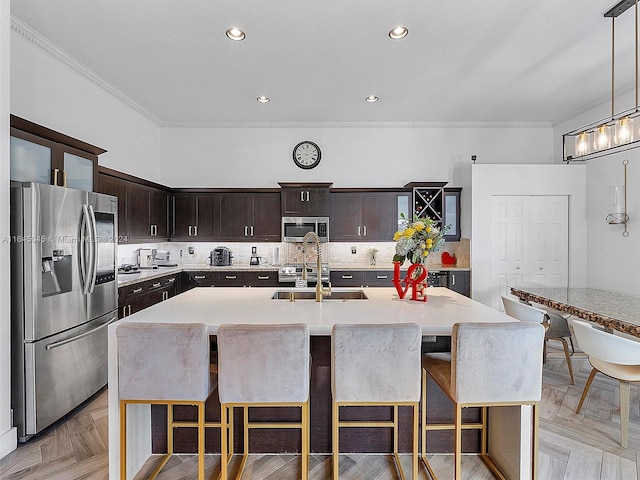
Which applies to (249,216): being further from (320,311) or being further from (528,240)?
(528,240)

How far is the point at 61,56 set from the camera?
11.4 feet

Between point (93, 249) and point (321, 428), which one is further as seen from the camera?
point (93, 249)

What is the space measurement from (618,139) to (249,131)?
15.0 feet

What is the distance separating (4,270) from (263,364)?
1.89m

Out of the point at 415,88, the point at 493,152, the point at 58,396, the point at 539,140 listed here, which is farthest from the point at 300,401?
the point at 539,140

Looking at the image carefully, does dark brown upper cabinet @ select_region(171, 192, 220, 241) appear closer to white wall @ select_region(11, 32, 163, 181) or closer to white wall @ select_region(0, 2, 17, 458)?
white wall @ select_region(11, 32, 163, 181)

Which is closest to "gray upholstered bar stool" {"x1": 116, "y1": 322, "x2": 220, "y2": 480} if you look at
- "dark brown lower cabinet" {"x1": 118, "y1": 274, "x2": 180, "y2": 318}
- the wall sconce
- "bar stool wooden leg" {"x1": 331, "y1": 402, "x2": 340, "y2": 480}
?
"bar stool wooden leg" {"x1": 331, "y1": 402, "x2": 340, "y2": 480}

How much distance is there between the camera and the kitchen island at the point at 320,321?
199 centimetres

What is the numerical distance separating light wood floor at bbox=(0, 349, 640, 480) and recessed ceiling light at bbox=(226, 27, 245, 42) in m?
3.19

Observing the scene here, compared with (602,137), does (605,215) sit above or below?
below

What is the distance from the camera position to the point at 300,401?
1854mm

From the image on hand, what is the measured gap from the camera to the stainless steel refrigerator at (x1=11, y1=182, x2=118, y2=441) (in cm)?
245

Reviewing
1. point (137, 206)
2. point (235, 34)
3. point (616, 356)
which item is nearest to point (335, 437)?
point (616, 356)

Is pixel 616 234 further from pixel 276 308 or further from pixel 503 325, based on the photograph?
pixel 276 308
